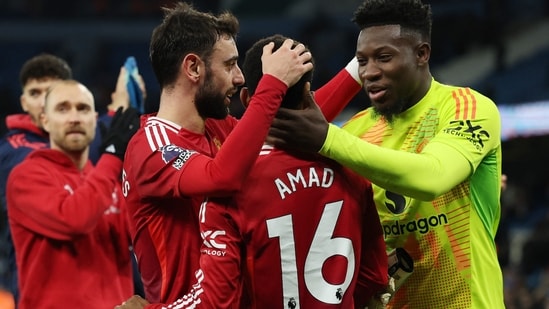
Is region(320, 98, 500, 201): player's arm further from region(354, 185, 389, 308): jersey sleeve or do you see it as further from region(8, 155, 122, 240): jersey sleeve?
region(8, 155, 122, 240): jersey sleeve

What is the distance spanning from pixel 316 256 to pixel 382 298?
0.46 meters

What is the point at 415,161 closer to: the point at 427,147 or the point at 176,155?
the point at 427,147

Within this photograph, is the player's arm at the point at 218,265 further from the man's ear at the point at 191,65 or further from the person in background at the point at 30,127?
the person in background at the point at 30,127

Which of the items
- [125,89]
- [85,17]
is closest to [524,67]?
[85,17]

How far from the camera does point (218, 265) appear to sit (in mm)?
3250

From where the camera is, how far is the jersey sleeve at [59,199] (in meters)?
5.15

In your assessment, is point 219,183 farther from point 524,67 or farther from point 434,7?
point 434,7

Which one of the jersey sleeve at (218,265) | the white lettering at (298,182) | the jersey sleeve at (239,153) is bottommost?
the jersey sleeve at (218,265)

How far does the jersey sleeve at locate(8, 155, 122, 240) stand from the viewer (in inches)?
203

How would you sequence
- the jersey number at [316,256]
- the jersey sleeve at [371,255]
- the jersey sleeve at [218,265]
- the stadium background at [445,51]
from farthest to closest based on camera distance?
the stadium background at [445,51] → the jersey sleeve at [371,255] → the jersey number at [316,256] → the jersey sleeve at [218,265]

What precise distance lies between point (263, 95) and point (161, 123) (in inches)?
23.1

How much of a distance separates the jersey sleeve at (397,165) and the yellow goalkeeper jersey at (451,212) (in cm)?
11

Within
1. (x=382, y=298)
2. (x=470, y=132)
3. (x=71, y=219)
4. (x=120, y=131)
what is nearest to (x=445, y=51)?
(x=120, y=131)

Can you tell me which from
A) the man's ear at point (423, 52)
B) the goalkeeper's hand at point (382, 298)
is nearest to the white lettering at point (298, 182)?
the goalkeeper's hand at point (382, 298)
